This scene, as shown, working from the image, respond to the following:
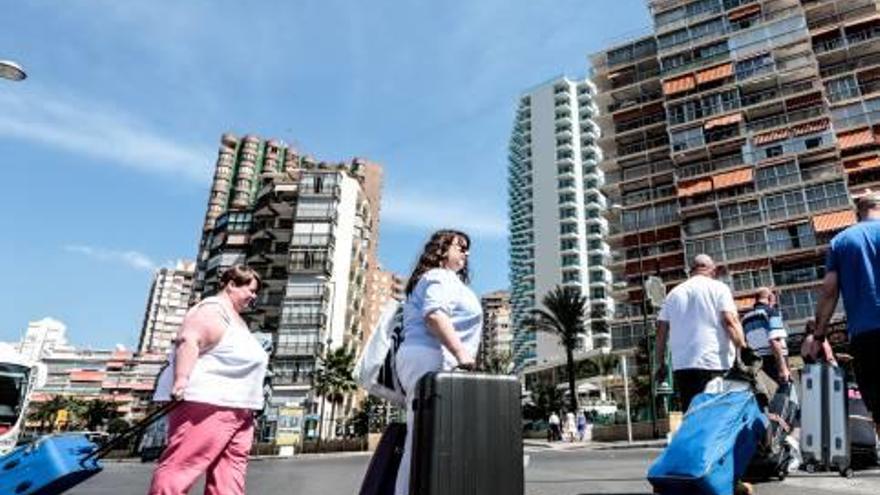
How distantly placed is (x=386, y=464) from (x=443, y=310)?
796 millimetres

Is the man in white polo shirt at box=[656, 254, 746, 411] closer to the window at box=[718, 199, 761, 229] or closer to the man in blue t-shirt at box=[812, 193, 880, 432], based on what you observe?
the man in blue t-shirt at box=[812, 193, 880, 432]

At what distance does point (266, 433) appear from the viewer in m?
56.3

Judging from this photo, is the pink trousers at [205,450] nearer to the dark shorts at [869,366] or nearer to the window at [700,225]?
the dark shorts at [869,366]

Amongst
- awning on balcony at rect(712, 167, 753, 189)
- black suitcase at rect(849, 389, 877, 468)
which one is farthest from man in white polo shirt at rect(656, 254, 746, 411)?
awning on balcony at rect(712, 167, 753, 189)

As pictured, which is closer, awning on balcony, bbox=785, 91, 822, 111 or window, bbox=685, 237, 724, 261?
window, bbox=685, 237, 724, 261

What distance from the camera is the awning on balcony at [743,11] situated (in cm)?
5722

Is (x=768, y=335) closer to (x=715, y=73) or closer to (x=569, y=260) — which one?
(x=715, y=73)

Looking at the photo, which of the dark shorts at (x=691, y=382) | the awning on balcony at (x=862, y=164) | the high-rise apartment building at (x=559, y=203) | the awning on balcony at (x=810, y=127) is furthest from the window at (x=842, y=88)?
the dark shorts at (x=691, y=382)

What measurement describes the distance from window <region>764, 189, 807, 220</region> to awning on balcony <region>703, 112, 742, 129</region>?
8.02m

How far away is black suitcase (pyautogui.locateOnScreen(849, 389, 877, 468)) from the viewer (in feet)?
20.1

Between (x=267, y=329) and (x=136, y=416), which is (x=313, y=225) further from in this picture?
(x=136, y=416)

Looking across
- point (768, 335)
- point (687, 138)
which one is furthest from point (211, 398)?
point (687, 138)

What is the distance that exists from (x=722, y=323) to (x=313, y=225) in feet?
202

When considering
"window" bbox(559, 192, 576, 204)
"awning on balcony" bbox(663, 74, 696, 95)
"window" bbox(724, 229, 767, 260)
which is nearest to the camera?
"window" bbox(724, 229, 767, 260)
